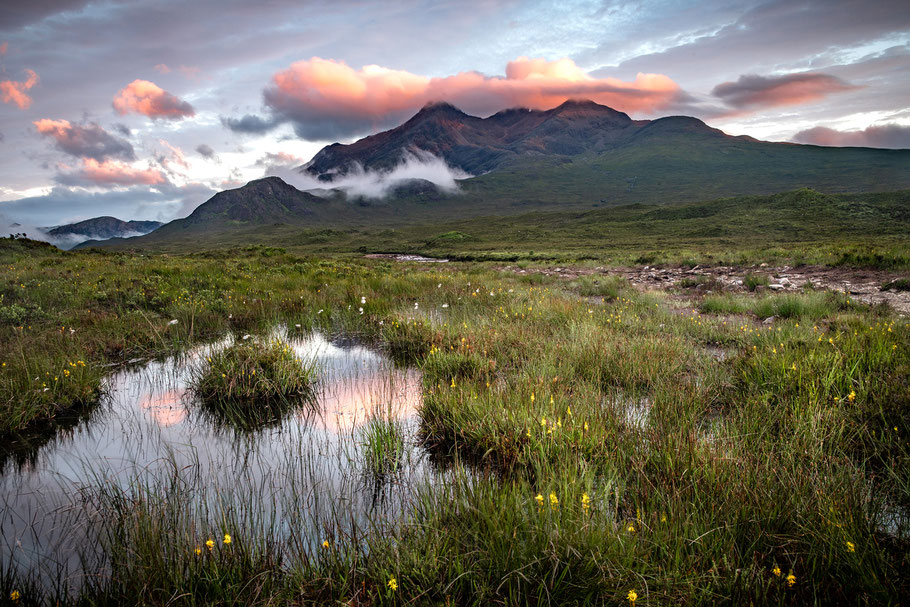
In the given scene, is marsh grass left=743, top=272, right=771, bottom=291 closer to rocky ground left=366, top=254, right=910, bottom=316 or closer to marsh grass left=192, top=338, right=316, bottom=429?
rocky ground left=366, top=254, right=910, bottom=316

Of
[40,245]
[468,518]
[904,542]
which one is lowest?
[904,542]

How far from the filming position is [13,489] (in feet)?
10.3

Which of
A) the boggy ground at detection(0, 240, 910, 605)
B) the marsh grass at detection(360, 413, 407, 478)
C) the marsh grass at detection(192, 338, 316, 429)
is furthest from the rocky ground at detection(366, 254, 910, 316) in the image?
the marsh grass at detection(192, 338, 316, 429)

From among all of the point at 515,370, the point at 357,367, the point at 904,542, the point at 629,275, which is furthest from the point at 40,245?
the point at 904,542

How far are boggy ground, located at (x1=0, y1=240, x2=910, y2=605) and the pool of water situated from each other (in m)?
0.13

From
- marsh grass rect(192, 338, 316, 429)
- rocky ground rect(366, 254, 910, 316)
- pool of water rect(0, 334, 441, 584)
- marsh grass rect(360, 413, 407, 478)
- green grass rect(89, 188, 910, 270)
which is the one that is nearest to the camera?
pool of water rect(0, 334, 441, 584)

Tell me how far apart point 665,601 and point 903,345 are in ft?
17.3

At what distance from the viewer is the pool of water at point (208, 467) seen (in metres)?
2.71

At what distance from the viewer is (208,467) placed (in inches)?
136

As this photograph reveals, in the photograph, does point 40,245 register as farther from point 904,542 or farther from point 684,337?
point 904,542

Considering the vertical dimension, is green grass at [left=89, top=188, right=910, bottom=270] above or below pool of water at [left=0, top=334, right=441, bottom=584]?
above

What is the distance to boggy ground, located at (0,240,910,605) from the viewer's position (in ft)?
6.66

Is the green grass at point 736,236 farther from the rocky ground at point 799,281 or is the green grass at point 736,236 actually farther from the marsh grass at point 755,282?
the marsh grass at point 755,282

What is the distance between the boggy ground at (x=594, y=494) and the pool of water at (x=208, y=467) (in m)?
0.13
